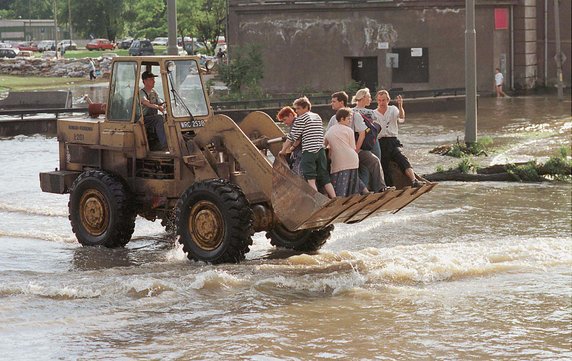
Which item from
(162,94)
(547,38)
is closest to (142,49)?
(547,38)

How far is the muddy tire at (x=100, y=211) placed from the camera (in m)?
16.4

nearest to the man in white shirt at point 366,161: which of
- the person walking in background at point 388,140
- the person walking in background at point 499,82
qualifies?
the person walking in background at point 388,140

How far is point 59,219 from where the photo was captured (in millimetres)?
19812

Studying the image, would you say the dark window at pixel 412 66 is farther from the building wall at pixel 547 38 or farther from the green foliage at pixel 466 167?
the green foliage at pixel 466 167

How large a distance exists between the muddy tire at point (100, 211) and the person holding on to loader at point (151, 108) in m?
0.86

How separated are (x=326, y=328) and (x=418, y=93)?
113 feet

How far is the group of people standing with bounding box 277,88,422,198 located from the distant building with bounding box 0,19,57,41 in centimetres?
13149

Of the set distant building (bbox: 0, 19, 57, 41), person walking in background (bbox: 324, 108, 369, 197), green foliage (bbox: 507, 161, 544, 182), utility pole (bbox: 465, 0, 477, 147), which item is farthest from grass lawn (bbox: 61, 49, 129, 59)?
person walking in background (bbox: 324, 108, 369, 197)

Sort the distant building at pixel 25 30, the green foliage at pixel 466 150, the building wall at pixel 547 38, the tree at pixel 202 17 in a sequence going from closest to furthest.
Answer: the green foliage at pixel 466 150 → the building wall at pixel 547 38 → the tree at pixel 202 17 → the distant building at pixel 25 30

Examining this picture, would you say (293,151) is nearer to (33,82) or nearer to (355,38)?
(355,38)

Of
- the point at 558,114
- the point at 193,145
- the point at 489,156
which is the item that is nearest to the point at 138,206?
the point at 193,145

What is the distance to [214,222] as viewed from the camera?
592 inches

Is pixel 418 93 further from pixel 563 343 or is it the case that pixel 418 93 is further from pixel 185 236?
pixel 563 343

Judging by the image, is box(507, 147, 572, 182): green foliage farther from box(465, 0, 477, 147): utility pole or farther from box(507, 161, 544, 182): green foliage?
box(465, 0, 477, 147): utility pole
